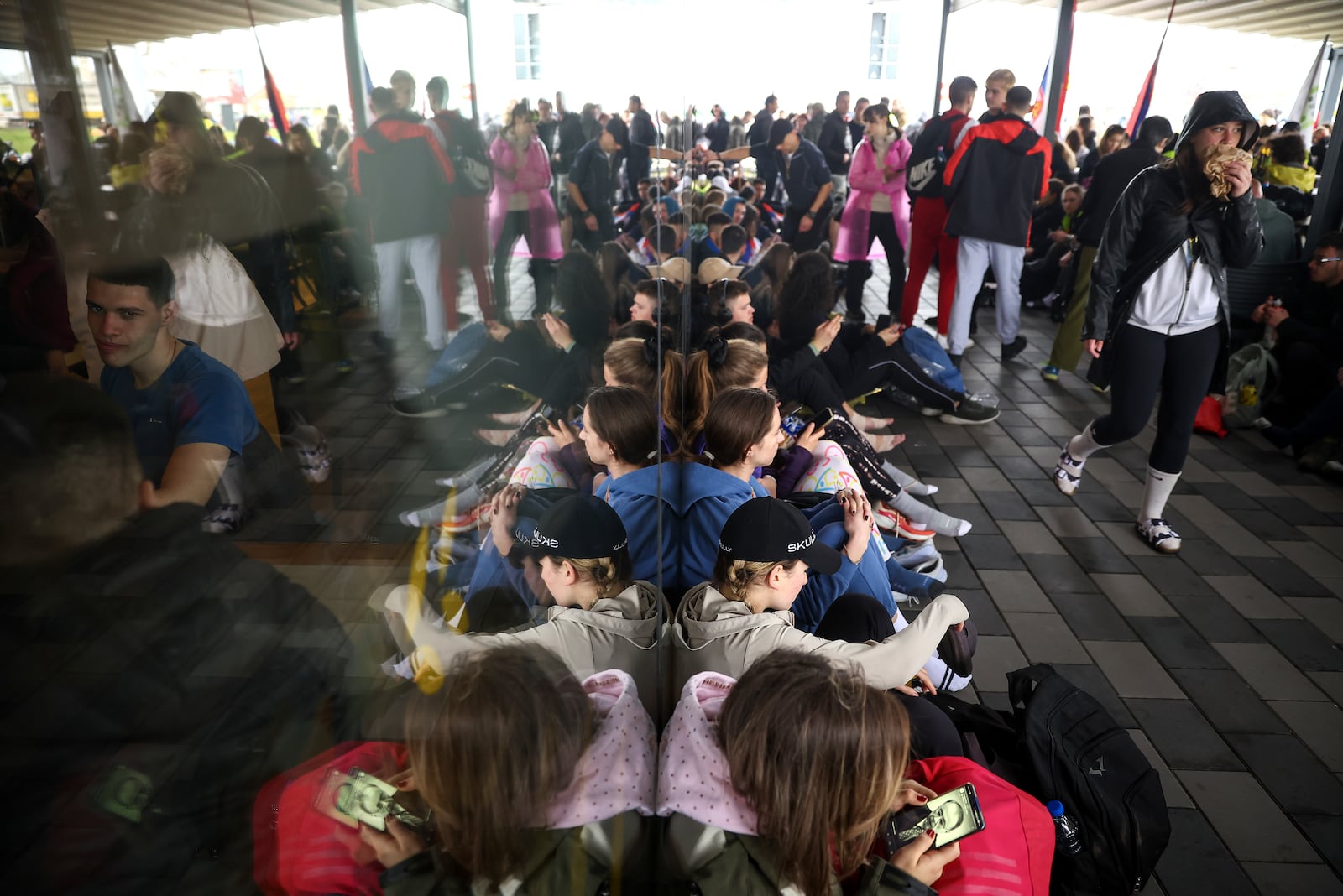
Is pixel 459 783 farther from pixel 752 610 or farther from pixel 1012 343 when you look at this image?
pixel 1012 343

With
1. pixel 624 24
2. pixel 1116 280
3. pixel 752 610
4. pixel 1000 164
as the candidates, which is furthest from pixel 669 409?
pixel 1000 164

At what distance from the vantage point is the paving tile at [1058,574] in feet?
8.22

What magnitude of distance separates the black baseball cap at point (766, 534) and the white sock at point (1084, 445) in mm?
2154

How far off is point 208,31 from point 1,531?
170 mm

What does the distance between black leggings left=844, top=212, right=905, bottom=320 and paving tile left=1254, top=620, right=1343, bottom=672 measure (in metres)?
3.09

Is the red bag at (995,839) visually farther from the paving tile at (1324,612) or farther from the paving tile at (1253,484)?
the paving tile at (1253,484)

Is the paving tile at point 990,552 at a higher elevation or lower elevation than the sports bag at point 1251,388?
lower

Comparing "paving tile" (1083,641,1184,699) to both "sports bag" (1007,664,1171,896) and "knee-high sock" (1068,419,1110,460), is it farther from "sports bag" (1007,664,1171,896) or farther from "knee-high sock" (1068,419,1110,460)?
"knee-high sock" (1068,419,1110,460)

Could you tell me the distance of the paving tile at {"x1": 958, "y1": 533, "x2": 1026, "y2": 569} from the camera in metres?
2.66

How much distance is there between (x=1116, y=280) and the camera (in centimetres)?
251

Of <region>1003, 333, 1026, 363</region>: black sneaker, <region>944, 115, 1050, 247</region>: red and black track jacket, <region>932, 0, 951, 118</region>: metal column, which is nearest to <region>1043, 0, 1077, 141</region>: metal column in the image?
<region>944, 115, 1050, 247</region>: red and black track jacket

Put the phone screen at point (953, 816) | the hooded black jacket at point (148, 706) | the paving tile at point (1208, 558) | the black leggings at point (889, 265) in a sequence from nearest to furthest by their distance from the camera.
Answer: the hooded black jacket at point (148, 706) < the phone screen at point (953, 816) < the paving tile at point (1208, 558) < the black leggings at point (889, 265)

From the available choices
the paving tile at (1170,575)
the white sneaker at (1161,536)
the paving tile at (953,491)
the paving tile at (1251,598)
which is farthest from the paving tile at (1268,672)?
the paving tile at (953,491)

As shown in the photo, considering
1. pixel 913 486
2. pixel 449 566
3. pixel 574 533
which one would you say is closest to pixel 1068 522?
pixel 913 486
